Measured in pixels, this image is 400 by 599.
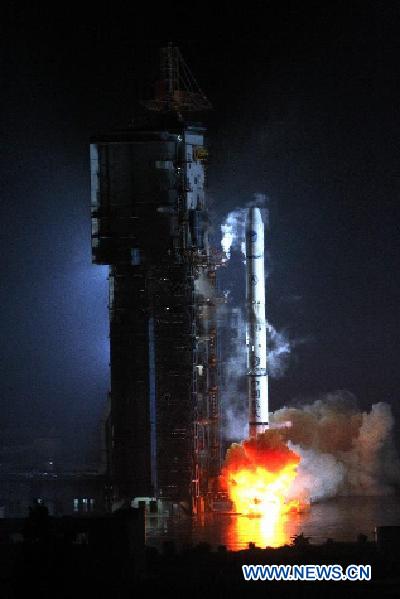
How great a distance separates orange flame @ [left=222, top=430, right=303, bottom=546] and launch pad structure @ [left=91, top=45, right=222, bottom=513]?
1.58 m

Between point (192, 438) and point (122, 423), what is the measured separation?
2280 mm

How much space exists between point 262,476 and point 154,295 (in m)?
6.99

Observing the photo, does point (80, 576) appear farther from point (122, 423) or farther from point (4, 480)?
point (4, 480)

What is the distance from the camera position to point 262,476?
72.1 meters

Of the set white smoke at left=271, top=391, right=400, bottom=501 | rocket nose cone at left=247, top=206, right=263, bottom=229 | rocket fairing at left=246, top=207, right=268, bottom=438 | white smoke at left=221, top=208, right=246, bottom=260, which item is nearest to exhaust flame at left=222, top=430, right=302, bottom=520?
rocket fairing at left=246, top=207, right=268, bottom=438

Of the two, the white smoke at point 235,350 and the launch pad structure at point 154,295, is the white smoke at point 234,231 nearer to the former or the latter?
the white smoke at point 235,350

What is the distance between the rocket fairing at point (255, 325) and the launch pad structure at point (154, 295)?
3158 millimetres

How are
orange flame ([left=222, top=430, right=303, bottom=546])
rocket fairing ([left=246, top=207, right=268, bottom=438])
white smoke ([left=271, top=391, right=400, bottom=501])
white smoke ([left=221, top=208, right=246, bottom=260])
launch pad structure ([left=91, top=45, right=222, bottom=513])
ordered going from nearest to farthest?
launch pad structure ([left=91, top=45, right=222, bottom=513]), orange flame ([left=222, top=430, right=303, bottom=546]), white smoke ([left=221, top=208, right=246, bottom=260]), rocket fairing ([left=246, top=207, right=268, bottom=438]), white smoke ([left=271, top=391, right=400, bottom=501])

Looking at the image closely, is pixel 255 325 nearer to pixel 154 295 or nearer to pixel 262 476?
pixel 154 295

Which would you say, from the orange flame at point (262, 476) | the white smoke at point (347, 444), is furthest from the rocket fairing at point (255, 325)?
the white smoke at point (347, 444)

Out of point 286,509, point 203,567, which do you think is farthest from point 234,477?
point 203,567

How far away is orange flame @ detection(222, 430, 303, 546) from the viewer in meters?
72.1

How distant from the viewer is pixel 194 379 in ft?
233

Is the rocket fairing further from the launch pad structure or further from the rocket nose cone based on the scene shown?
the launch pad structure
